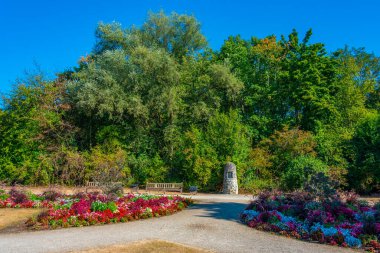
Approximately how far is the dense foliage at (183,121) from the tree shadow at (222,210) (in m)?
6.03

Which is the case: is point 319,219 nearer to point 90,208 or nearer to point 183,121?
point 90,208

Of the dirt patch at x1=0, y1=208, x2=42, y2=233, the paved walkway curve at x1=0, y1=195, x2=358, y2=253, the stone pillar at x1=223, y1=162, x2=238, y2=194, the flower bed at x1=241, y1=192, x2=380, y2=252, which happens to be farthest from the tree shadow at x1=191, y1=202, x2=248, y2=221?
the dirt patch at x1=0, y1=208, x2=42, y2=233

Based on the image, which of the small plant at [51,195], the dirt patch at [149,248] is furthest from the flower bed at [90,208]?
the dirt patch at [149,248]

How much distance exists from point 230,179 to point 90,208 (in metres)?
11.2

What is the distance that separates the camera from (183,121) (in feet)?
91.2

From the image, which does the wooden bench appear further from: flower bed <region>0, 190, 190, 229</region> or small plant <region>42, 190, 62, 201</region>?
small plant <region>42, 190, 62, 201</region>

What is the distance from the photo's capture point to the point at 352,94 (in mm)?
31656

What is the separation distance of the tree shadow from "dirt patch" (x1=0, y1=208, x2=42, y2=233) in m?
6.02

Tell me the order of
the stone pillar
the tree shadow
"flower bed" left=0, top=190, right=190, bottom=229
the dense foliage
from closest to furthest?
"flower bed" left=0, top=190, right=190, bottom=229
the tree shadow
the stone pillar
the dense foliage

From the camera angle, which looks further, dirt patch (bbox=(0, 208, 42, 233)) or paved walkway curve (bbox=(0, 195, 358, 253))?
dirt patch (bbox=(0, 208, 42, 233))

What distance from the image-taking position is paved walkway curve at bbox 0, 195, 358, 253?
26.6 ft

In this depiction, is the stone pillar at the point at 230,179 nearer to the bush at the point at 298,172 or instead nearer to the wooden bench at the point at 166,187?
the wooden bench at the point at 166,187

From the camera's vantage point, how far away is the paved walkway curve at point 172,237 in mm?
8109

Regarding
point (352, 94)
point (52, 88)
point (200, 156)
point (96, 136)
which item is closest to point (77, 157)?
point (96, 136)
